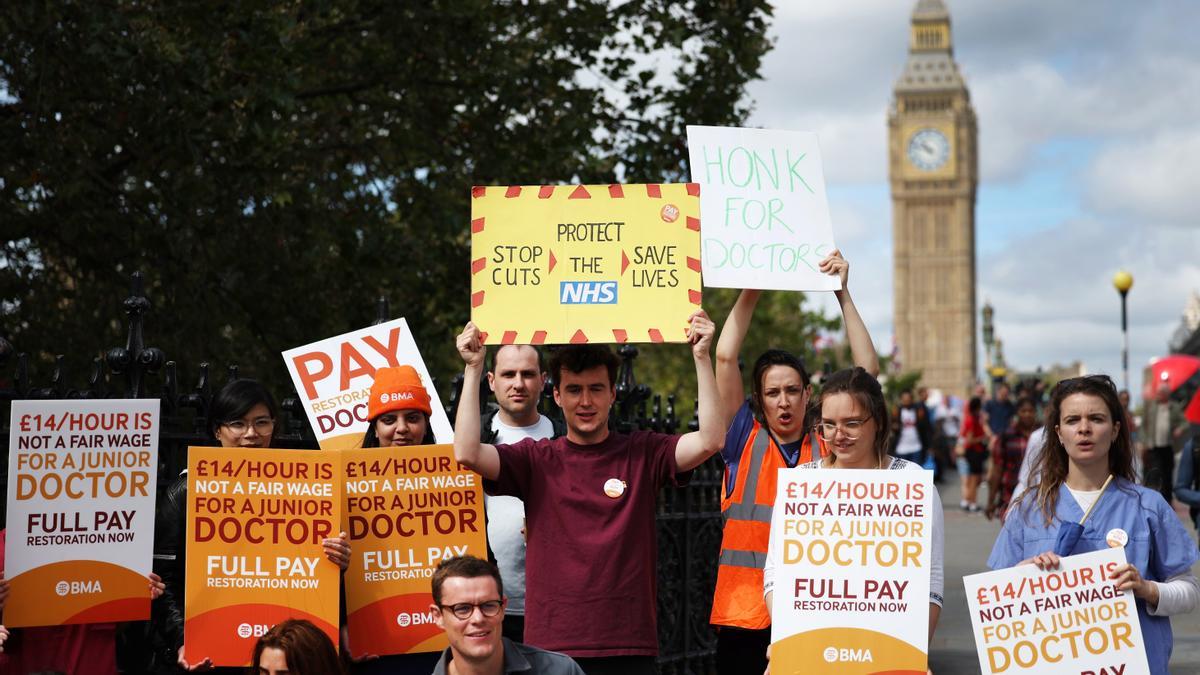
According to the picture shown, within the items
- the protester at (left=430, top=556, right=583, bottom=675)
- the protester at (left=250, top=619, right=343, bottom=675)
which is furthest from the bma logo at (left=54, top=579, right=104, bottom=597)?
the protester at (left=430, top=556, right=583, bottom=675)

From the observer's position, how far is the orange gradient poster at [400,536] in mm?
4871

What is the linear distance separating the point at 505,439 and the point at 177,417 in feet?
4.29

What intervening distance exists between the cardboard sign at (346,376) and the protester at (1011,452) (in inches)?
365

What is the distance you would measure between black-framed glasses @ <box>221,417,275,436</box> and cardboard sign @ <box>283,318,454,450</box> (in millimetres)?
633

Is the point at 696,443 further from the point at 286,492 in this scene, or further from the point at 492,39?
the point at 492,39

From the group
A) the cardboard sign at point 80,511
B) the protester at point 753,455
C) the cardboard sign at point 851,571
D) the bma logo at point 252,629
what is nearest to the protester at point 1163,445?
the protester at point 753,455

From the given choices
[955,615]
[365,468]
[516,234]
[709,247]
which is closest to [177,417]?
[365,468]

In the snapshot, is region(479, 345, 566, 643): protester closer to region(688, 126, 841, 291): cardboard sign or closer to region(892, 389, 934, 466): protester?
region(688, 126, 841, 291): cardboard sign

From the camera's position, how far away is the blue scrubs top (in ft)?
14.4

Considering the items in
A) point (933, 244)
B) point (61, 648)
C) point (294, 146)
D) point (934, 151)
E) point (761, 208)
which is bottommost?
point (61, 648)

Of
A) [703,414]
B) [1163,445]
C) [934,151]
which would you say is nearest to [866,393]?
[703,414]

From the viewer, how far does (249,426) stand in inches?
199

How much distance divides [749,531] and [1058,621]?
3.87ft

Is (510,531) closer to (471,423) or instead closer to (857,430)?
(471,423)
